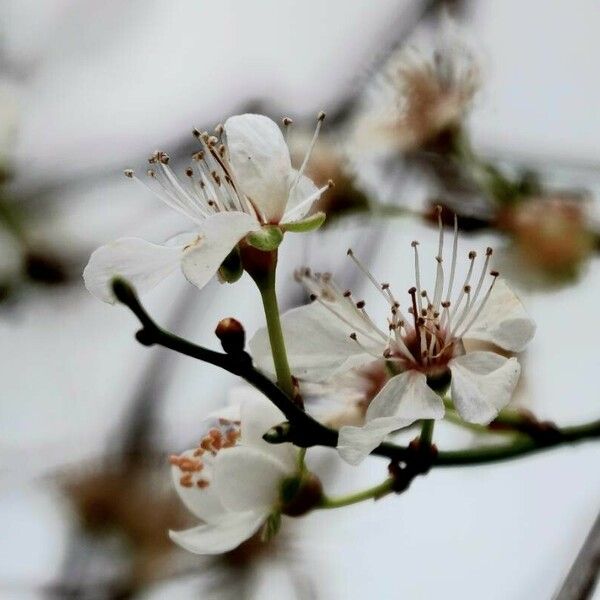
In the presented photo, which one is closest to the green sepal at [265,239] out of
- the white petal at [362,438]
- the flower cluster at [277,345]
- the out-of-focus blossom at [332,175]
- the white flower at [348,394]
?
the flower cluster at [277,345]

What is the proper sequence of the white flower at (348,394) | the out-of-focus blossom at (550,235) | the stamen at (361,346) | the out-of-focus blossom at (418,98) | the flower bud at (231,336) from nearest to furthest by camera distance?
the flower bud at (231,336)
the stamen at (361,346)
the white flower at (348,394)
the out-of-focus blossom at (550,235)
the out-of-focus blossom at (418,98)

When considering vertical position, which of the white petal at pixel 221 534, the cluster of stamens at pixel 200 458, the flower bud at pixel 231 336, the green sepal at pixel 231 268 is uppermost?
the green sepal at pixel 231 268

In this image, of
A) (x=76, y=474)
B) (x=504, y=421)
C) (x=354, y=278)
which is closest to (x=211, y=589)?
(x=76, y=474)

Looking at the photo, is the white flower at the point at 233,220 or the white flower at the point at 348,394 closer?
the white flower at the point at 233,220

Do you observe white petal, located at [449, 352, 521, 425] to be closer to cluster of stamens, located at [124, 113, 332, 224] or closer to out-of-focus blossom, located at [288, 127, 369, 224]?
cluster of stamens, located at [124, 113, 332, 224]

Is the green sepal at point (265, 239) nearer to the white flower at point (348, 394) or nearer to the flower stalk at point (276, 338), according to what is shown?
the flower stalk at point (276, 338)
